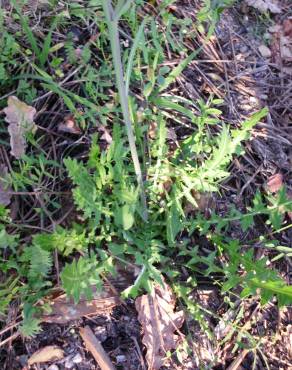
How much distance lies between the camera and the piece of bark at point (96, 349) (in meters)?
1.49

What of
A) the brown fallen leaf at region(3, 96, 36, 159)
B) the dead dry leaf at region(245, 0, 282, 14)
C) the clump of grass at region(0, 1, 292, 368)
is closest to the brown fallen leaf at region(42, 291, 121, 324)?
the clump of grass at region(0, 1, 292, 368)

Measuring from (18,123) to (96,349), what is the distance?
0.72m

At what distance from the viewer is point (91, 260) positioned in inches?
55.4

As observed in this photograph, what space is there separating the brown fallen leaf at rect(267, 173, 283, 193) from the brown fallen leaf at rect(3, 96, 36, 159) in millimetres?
832

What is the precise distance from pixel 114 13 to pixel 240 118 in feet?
3.01

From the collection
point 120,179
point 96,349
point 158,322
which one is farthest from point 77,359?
point 120,179

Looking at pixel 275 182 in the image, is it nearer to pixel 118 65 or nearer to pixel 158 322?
pixel 158 322

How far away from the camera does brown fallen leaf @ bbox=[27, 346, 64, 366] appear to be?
1.46m

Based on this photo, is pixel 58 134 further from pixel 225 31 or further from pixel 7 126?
pixel 225 31

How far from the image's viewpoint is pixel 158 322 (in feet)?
5.16

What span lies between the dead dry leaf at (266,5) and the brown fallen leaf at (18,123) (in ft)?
3.71

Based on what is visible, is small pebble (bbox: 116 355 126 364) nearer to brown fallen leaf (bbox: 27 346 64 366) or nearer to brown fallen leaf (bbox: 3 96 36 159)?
brown fallen leaf (bbox: 27 346 64 366)

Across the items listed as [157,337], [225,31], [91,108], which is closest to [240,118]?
[225,31]

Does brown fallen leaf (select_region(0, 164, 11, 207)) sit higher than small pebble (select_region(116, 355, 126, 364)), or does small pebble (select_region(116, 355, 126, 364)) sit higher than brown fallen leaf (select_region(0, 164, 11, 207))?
brown fallen leaf (select_region(0, 164, 11, 207))
